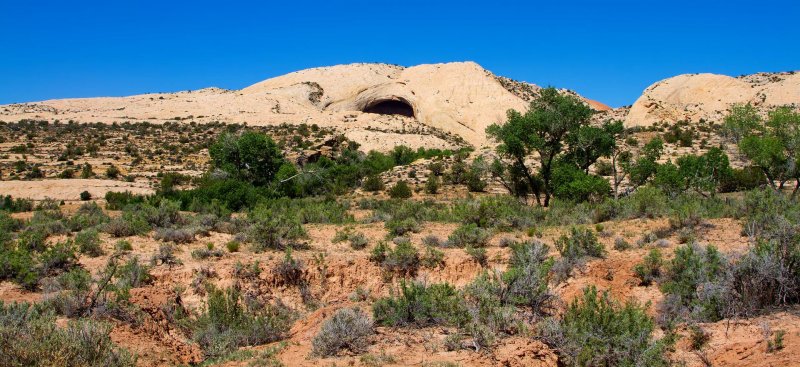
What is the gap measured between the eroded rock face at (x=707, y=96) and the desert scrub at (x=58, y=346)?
44.2m

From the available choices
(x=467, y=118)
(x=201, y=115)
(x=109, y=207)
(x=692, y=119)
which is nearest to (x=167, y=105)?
(x=201, y=115)

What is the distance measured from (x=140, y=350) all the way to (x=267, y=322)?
6.38ft

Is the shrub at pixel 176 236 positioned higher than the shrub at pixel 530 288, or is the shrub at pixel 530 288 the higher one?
the shrub at pixel 176 236

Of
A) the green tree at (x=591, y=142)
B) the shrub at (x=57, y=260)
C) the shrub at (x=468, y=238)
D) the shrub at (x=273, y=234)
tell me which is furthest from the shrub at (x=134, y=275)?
the green tree at (x=591, y=142)

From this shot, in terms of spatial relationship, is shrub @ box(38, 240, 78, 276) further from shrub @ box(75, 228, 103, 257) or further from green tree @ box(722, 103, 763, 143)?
green tree @ box(722, 103, 763, 143)

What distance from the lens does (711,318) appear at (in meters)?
9.13

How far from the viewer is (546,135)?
24.6 m

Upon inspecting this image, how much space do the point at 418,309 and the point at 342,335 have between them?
159 cm

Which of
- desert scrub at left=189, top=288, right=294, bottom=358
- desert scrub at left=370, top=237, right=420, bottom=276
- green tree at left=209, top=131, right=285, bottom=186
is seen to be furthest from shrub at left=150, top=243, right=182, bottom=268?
green tree at left=209, top=131, right=285, bottom=186

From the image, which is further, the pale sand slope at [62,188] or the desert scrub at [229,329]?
the pale sand slope at [62,188]

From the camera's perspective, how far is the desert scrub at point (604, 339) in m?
7.61

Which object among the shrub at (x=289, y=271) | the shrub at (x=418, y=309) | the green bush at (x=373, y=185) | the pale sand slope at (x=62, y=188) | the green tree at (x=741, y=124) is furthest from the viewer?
the green bush at (x=373, y=185)

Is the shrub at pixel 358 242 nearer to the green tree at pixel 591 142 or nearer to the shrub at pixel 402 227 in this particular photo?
the shrub at pixel 402 227

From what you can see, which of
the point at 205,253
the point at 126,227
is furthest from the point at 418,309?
the point at 126,227
